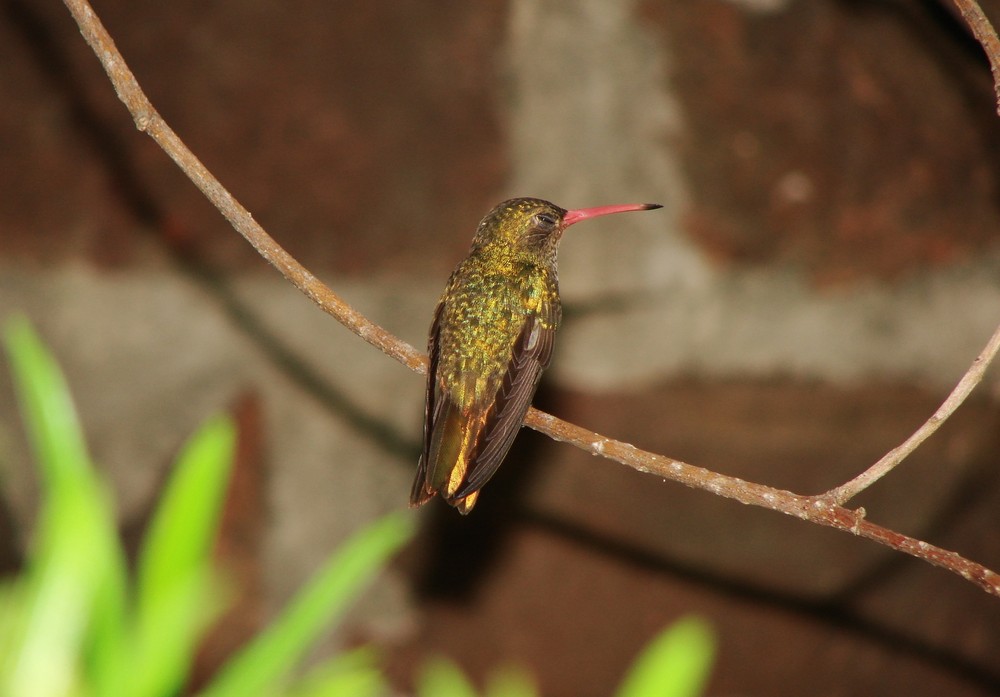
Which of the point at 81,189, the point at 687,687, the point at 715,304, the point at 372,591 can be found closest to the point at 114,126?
the point at 81,189

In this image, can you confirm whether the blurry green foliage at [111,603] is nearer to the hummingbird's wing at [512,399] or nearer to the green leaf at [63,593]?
the green leaf at [63,593]

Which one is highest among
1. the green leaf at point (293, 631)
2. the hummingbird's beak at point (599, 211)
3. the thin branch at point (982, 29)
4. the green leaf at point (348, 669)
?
the thin branch at point (982, 29)

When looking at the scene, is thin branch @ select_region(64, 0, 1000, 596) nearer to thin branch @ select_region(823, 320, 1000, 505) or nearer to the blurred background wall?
thin branch @ select_region(823, 320, 1000, 505)

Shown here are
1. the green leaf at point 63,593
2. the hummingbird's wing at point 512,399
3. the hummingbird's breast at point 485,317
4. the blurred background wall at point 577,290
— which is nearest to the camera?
the green leaf at point 63,593

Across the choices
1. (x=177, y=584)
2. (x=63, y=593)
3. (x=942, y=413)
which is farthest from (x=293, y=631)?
(x=942, y=413)

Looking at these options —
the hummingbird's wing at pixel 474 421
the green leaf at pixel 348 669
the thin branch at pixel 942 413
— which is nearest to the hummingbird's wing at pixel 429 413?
the hummingbird's wing at pixel 474 421

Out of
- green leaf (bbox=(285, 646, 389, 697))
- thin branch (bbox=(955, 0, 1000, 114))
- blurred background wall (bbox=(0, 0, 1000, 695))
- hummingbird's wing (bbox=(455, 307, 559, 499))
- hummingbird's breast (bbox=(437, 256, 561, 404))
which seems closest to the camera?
thin branch (bbox=(955, 0, 1000, 114))

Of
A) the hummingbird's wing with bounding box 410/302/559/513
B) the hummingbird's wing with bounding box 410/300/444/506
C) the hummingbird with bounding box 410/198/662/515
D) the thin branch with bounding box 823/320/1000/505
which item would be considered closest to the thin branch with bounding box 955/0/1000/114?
the thin branch with bounding box 823/320/1000/505

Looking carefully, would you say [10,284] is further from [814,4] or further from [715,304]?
[814,4]
